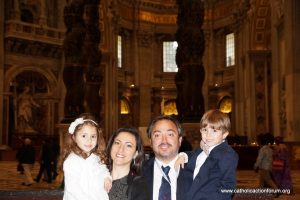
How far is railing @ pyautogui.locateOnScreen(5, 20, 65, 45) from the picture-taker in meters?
28.8

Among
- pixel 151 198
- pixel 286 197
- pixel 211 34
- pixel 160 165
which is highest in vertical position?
pixel 211 34

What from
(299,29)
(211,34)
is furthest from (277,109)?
(211,34)

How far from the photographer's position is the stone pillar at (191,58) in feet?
30.8

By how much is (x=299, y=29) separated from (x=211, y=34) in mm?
23002

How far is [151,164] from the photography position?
3.34 m

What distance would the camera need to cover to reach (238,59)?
37.3 m

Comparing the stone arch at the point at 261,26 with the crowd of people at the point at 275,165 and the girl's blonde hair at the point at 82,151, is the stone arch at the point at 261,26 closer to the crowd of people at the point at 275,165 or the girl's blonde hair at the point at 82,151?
the crowd of people at the point at 275,165

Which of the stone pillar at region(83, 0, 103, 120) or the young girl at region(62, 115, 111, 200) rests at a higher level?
the stone pillar at region(83, 0, 103, 120)

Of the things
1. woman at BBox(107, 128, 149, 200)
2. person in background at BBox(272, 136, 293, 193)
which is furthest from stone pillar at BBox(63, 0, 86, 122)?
woman at BBox(107, 128, 149, 200)

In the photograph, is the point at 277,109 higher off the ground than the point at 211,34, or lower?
lower

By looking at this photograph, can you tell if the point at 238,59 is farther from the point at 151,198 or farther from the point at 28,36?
the point at 151,198

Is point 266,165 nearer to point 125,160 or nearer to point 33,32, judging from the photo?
point 125,160

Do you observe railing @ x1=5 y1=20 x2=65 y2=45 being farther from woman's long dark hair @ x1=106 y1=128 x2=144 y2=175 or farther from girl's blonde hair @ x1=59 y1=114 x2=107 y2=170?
woman's long dark hair @ x1=106 y1=128 x2=144 y2=175

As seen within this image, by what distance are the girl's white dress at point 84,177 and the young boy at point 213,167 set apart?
577 millimetres
